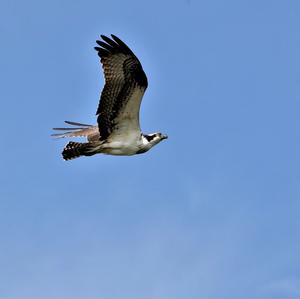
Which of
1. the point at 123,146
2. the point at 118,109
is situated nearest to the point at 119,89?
the point at 118,109

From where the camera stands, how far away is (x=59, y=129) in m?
31.3

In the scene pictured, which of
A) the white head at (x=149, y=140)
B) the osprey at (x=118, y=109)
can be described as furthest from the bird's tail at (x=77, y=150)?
the white head at (x=149, y=140)

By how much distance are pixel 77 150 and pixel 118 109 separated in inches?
59.9

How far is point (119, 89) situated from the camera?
27875 millimetres

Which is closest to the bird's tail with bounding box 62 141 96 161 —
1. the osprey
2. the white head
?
the osprey

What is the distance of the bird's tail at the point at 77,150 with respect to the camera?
28.7 metres

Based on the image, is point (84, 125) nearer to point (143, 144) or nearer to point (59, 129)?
point (59, 129)

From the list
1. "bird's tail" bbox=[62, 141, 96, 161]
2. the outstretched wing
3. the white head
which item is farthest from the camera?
the white head

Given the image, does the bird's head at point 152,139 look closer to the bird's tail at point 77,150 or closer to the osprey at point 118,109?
the osprey at point 118,109

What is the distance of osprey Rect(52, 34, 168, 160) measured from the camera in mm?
27438

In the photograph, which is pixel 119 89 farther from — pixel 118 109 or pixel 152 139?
pixel 152 139

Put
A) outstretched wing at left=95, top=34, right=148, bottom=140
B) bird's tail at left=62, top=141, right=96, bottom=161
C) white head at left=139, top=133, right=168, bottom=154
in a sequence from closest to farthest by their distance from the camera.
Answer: outstretched wing at left=95, top=34, right=148, bottom=140 → bird's tail at left=62, top=141, right=96, bottom=161 → white head at left=139, top=133, right=168, bottom=154

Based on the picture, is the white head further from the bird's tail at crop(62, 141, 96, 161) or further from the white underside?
the bird's tail at crop(62, 141, 96, 161)

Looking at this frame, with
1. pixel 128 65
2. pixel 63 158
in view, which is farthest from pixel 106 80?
pixel 63 158
